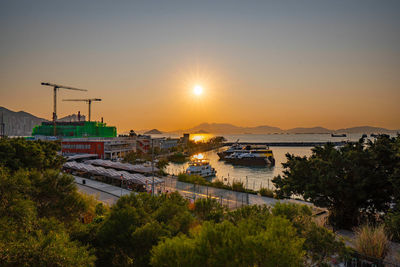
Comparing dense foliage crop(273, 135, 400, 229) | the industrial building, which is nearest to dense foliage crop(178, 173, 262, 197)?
dense foliage crop(273, 135, 400, 229)

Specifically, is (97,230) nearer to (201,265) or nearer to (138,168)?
(201,265)

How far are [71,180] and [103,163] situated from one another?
1417 inches

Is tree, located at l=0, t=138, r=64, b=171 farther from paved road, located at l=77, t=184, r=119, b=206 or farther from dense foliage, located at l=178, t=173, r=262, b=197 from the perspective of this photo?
dense foliage, located at l=178, t=173, r=262, b=197

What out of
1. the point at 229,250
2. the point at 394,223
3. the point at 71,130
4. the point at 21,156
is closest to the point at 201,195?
the point at 21,156

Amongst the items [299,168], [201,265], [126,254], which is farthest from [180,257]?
[299,168]

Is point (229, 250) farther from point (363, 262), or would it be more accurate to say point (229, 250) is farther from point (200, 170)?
point (200, 170)

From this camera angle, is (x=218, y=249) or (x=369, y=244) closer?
(x=218, y=249)

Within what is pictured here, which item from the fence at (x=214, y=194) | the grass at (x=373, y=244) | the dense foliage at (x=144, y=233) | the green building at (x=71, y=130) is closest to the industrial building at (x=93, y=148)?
the green building at (x=71, y=130)

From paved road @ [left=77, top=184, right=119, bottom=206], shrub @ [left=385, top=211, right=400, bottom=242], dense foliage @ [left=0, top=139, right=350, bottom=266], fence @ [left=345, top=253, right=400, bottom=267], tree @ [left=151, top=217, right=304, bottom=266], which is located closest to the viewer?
tree @ [left=151, top=217, right=304, bottom=266]

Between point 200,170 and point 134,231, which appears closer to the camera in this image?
point 134,231

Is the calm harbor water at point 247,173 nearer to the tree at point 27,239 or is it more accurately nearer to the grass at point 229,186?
the grass at point 229,186

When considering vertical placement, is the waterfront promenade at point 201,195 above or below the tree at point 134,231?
below

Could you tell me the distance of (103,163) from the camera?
4788 cm

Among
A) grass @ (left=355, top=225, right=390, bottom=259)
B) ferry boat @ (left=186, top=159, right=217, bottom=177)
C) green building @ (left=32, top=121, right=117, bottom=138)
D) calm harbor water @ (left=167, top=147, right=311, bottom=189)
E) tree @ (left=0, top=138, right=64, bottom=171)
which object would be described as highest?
green building @ (left=32, top=121, right=117, bottom=138)
